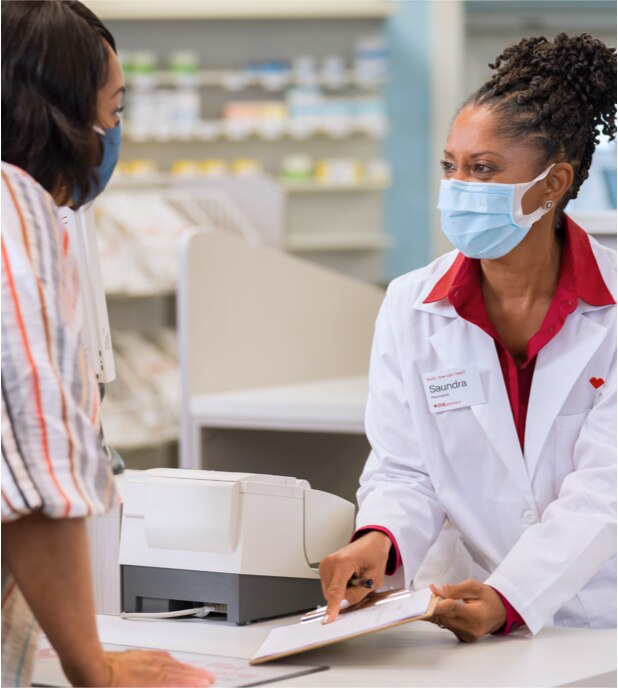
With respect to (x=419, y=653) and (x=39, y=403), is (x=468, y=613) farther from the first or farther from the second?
(x=39, y=403)

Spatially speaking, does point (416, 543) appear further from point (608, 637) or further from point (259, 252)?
point (259, 252)

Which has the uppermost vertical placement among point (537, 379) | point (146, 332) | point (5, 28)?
point (5, 28)

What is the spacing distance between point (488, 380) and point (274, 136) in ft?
19.5

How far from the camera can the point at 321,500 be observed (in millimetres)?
1630

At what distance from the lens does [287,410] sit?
111 inches

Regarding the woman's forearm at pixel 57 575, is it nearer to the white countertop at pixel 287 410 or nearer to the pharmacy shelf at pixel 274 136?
the white countertop at pixel 287 410

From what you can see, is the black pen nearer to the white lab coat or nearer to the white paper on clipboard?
the white lab coat

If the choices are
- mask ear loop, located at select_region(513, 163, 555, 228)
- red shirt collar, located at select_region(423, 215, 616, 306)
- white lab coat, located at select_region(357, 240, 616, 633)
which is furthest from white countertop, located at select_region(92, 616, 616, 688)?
mask ear loop, located at select_region(513, 163, 555, 228)

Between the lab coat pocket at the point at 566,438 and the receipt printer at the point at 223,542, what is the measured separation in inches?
16.4

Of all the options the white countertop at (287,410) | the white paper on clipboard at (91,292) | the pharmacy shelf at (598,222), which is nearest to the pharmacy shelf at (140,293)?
the white countertop at (287,410)

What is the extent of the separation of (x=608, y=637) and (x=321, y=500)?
1.53ft

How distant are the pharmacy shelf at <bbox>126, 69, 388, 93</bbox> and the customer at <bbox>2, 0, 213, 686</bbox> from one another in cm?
643

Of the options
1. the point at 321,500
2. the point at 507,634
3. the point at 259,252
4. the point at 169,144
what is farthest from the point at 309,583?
the point at 169,144

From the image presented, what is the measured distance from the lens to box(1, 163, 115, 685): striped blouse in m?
0.99
